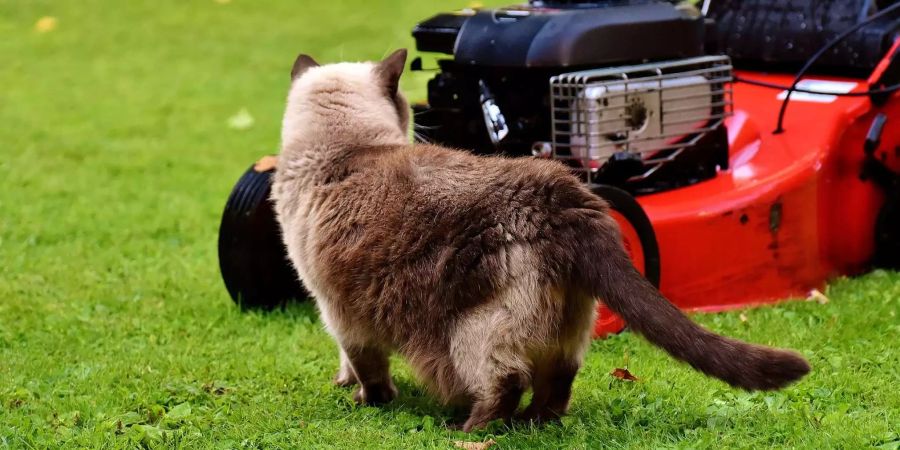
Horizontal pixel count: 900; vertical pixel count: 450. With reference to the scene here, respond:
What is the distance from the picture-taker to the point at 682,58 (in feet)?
15.4

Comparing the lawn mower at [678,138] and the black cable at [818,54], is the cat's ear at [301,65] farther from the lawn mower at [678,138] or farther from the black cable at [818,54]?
the black cable at [818,54]

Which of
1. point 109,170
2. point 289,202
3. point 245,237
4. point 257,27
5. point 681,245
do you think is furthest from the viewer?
point 257,27

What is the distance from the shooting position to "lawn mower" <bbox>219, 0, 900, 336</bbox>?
4.44m

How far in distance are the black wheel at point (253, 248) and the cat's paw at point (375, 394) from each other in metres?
1.16

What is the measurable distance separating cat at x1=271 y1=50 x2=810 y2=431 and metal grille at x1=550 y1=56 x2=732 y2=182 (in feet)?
3.02

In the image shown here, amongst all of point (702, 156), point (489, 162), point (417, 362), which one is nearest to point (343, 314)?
point (417, 362)

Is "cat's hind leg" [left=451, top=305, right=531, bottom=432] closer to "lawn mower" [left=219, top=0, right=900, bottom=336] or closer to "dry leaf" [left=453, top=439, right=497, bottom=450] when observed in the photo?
"dry leaf" [left=453, top=439, right=497, bottom=450]

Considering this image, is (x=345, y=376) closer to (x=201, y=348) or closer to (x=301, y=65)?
(x=201, y=348)

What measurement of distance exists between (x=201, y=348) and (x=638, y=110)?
187 cm

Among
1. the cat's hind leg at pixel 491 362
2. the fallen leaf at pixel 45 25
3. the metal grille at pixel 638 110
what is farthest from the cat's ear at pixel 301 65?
the fallen leaf at pixel 45 25

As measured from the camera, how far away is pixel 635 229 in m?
4.30

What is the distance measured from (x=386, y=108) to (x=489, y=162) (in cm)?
65

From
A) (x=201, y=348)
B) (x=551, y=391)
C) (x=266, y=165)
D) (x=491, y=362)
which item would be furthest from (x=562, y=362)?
(x=266, y=165)

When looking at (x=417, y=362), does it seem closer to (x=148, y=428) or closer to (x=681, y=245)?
(x=148, y=428)
